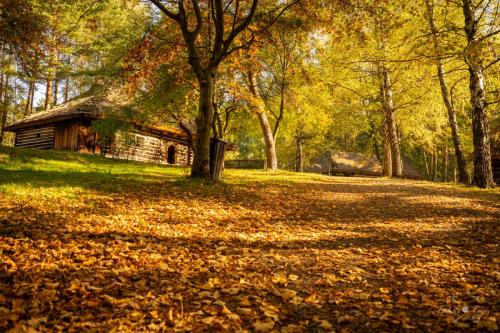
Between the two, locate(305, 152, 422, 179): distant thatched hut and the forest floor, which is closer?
the forest floor

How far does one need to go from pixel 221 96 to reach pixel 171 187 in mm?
9468

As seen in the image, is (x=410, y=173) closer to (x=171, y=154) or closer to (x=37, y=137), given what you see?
(x=171, y=154)

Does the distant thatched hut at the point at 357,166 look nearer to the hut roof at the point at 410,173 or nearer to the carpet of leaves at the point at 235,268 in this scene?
the hut roof at the point at 410,173

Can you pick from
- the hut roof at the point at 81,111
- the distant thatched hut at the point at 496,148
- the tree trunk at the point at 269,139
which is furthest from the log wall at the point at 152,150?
the distant thatched hut at the point at 496,148

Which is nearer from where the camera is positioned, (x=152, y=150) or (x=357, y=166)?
(x=152, y=150)

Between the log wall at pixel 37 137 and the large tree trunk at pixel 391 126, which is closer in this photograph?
the large tree trunk at pixel 391 126

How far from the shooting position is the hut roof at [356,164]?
39.5 metres

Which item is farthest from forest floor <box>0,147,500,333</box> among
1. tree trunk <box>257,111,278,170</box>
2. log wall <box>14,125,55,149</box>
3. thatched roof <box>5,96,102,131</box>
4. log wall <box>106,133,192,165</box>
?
log wall <box>14,125,55,149</box>

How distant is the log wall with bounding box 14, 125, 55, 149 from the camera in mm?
24747

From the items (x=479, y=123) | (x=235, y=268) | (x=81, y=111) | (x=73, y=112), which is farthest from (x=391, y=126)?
(x=235, y=268)

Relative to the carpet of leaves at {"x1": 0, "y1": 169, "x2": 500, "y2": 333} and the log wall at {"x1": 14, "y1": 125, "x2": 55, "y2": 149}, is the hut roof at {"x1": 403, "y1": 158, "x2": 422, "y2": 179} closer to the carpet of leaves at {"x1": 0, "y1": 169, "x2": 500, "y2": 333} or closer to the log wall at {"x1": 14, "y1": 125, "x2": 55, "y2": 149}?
the carpet of leaves at {"x1": 0, "y1": 169, "x2": 500, "y2": 333}

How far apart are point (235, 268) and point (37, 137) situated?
2657 centimetres

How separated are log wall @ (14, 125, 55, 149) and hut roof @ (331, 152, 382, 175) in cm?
2837

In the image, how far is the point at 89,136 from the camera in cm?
2317
